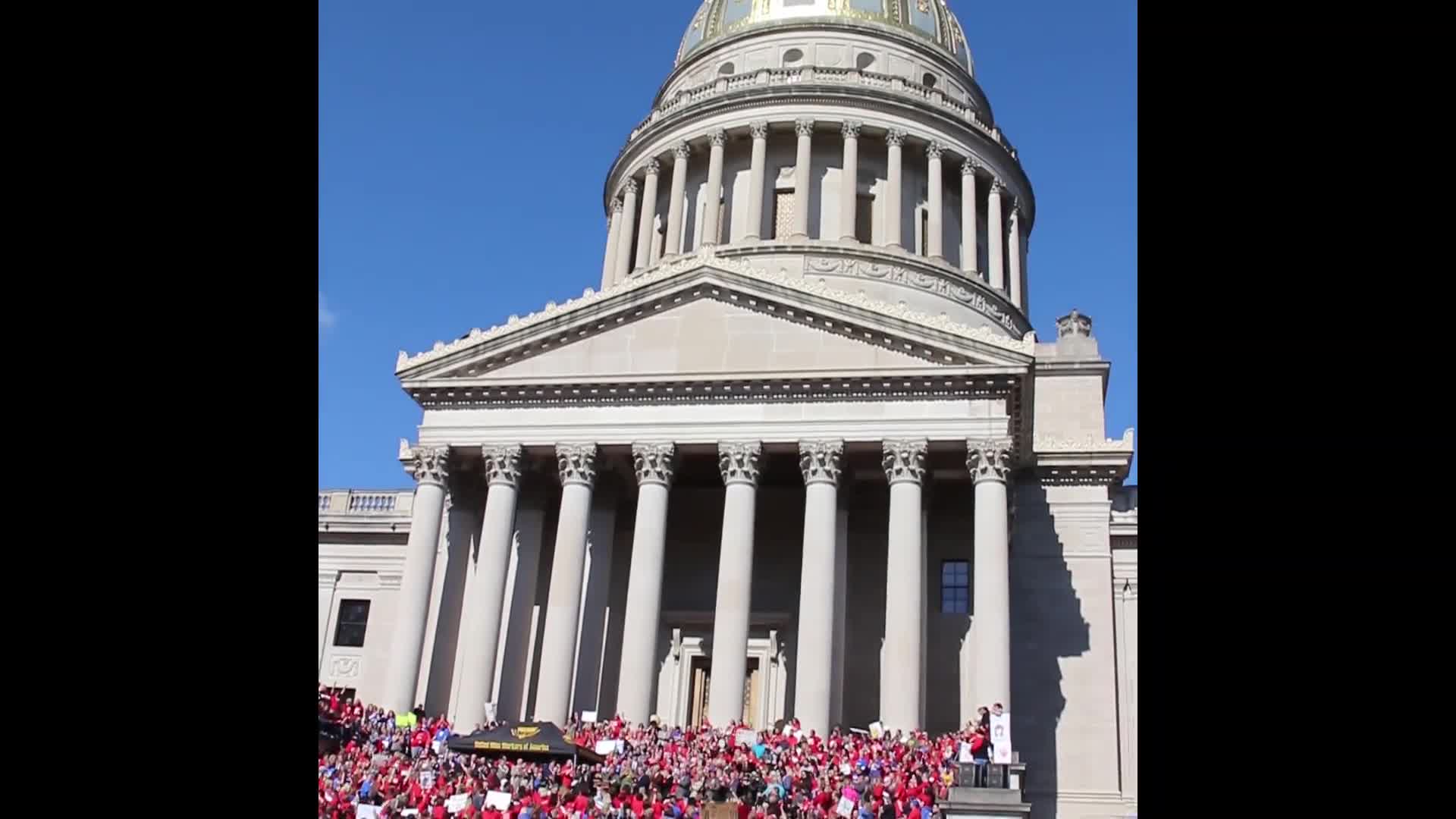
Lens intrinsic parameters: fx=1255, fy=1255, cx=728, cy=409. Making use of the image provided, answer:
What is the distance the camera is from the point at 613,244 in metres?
60.3

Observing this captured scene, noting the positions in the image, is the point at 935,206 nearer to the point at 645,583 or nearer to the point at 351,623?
the point at 645,583

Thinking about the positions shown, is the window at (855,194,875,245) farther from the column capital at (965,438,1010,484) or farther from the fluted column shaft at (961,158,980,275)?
the column capital at (965,438,1010,484)

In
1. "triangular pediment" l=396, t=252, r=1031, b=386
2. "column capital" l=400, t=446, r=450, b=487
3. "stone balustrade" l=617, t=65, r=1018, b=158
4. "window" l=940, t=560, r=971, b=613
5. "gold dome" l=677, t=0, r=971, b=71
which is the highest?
"gold dome" l=677, t=0, r=971, b=71

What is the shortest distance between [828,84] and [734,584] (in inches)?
1199

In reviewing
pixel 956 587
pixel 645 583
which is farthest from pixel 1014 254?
pixel 645 583

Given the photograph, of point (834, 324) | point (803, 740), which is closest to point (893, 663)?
point (803, 740)

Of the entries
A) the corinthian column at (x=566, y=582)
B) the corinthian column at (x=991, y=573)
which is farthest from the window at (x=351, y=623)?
the corinthian column at (x=991, y=573)

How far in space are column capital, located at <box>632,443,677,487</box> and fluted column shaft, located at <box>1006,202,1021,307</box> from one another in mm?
27219

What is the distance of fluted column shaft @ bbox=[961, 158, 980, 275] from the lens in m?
54.4

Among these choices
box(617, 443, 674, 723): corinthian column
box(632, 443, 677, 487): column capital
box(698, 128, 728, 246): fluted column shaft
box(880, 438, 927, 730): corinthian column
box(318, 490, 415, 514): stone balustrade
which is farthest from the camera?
box(698, 128, 728, 246): fluted column shaft

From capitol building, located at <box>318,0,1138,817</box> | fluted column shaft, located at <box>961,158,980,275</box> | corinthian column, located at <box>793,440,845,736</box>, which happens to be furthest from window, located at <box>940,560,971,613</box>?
fluted column shaft, located at <box>961,158,980,275</box>
